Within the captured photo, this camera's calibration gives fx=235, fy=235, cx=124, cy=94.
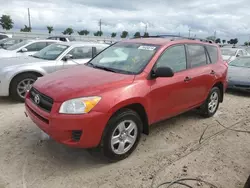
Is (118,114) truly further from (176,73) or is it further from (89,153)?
(176,73)

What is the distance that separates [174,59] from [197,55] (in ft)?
2.62

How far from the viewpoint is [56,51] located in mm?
6551

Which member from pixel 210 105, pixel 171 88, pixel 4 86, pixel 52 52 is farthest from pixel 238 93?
pixel 4 86

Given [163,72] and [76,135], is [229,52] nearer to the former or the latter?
[163,72]

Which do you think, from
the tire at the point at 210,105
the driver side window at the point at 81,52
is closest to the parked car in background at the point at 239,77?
the tire at the point at 210,105

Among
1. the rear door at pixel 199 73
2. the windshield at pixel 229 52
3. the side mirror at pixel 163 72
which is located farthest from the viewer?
the windshield at pixel 229 52

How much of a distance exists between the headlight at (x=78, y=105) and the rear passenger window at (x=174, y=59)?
4.38 ft

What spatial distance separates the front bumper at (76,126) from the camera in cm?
277

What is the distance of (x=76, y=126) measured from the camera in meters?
2.77

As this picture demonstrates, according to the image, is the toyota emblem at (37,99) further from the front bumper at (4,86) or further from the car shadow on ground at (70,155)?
the front bumper at (4,86)

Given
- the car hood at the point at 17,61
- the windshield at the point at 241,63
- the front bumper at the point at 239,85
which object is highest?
the car hood at the point at 17,61

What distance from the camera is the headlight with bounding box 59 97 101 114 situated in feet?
9.20

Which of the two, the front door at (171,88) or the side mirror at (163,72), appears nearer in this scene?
the side mirror at (163,72)

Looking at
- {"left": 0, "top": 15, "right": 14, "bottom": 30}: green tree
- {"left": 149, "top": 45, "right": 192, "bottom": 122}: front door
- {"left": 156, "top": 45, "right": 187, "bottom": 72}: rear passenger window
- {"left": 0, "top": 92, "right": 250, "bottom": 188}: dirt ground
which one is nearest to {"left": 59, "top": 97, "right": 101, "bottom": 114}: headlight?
{"left": 0, "top": 92, "right": 250, "bottom": 188}: dirt ground
